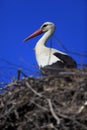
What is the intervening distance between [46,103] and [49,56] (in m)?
2.83

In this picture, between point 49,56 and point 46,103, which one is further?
point 49,56

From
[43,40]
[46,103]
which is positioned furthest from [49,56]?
[46,103]

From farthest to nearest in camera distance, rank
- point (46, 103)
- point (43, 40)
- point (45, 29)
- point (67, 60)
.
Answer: point (45, 29) < point (43, 40) < point (67, 60) < point (46, 103)

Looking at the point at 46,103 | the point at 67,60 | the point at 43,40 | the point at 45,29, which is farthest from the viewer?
the point at 45,29

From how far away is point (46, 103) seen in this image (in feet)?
14.5

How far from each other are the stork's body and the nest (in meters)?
1.33

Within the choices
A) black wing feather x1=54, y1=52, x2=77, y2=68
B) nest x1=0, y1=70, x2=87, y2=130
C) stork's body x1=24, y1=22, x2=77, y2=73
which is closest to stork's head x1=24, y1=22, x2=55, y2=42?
stork's body x1=24, y1=22, x2=77, y2=73

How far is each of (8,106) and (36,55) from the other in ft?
10.7

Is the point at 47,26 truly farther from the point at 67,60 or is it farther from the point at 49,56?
the point at 67,60

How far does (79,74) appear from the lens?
468cm

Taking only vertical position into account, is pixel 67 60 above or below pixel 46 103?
above

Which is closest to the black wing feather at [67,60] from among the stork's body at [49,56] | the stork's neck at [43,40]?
the stork's body at [49,56]

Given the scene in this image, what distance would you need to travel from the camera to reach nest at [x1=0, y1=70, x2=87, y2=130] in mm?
4184

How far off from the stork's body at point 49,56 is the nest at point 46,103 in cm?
133
